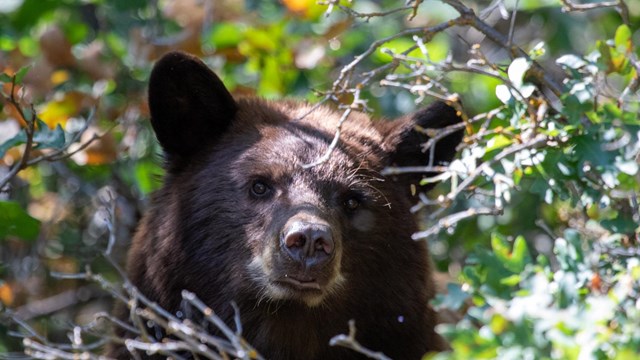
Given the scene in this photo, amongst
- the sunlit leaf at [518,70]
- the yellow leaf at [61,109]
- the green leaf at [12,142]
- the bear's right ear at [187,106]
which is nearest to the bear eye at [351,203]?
the bear's right ear at [187,106]

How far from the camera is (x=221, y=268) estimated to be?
208 inches

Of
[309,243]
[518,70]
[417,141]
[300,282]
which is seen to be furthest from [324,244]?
[417,141]

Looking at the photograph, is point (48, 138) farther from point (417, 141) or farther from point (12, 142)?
point (417, 141)

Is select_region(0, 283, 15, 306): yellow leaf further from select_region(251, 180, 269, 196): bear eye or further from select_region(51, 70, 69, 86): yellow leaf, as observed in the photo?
select_region(251, 180, 269, 196): bear eye

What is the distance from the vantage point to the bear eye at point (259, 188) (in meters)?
5.33

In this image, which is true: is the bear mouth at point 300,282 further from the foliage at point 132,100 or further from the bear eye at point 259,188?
the foliage at point 132,100

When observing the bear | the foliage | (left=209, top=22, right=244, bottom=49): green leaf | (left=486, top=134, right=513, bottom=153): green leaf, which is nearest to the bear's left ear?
the bear

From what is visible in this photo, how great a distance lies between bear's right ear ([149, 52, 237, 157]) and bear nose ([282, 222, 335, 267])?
3.89 ft

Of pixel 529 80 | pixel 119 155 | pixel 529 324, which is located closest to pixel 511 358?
pixel 529 324

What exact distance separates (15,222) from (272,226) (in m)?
1.48

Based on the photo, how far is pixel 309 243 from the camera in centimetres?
472

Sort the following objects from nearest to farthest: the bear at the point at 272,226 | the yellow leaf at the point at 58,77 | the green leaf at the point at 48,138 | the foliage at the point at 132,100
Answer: the bear at the point at 272,226
the green leaf at the point at 48,138
the foliage at the point at 132,100
the yellow leaf at the point at 58,77

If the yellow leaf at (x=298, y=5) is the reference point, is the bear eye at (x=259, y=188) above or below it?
above

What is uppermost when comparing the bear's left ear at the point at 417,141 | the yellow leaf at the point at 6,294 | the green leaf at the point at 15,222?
the green leaf at the point at 15,222
